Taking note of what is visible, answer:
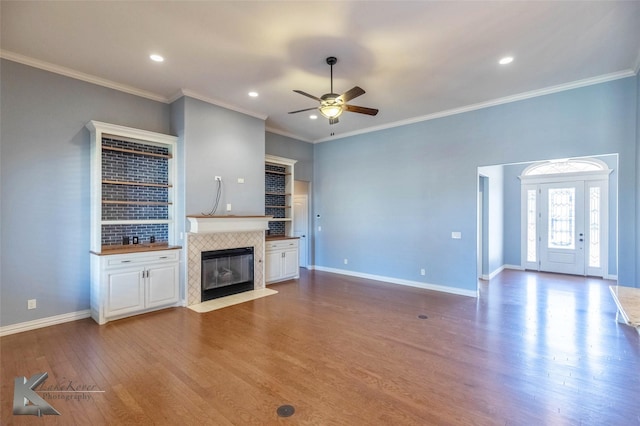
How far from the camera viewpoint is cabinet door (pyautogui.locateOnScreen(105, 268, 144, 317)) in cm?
404

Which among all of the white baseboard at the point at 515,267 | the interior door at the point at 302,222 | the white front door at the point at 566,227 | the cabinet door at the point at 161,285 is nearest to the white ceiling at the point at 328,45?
the cabinet door at the point at 161,285

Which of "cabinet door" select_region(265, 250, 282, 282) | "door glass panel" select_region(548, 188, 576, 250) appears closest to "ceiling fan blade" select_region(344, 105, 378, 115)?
"cabinet door" select_region(265, 250, 282, 282)

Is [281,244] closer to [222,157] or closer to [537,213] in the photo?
[222,157]

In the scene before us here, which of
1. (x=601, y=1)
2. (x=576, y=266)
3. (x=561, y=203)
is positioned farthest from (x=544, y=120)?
(x=576, y=266)

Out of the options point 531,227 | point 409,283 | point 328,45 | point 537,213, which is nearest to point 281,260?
point 409,283

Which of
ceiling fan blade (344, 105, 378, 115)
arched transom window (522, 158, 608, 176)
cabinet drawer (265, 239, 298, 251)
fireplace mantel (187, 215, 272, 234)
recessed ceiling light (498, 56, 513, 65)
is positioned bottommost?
cabinet drawer (265, 239, 298, 251)

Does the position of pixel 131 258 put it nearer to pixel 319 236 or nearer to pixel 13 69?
pixel 13 69

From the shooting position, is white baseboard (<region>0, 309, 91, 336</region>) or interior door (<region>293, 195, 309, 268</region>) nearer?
white baseboard (<region>0, 309, 91, 336</region>)

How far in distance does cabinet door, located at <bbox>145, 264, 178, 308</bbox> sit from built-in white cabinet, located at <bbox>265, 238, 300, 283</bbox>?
6.41ft

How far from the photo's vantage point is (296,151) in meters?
7.50

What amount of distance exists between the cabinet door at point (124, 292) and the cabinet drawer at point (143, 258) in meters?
0.11

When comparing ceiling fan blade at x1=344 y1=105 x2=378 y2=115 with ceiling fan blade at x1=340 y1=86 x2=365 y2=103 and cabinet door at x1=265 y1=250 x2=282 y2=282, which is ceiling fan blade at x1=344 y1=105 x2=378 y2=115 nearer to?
ceiling fan blade at x1=340 y1=86 x2=365 y2=103

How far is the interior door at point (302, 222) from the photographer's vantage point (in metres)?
8.04

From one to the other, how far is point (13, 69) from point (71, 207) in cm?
179
